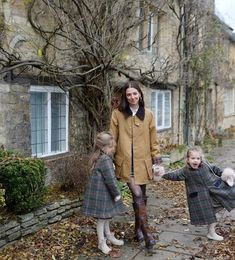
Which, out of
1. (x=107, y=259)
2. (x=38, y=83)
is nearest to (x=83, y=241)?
(x=107, y=259)

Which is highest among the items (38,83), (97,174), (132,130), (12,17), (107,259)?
(12,17)

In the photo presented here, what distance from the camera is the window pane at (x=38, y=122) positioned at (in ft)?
25.4

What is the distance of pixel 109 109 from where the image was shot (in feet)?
29.1

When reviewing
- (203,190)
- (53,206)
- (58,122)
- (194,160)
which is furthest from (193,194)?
(58,122)

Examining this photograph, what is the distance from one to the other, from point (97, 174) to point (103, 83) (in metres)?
4.20

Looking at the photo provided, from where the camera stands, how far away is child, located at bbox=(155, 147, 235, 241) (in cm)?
527

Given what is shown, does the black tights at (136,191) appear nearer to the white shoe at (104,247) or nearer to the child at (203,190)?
the child at (203,190)

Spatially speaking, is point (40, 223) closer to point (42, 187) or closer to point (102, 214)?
point (42, 187)

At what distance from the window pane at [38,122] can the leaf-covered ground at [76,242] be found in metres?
2.06

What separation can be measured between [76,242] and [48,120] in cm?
332

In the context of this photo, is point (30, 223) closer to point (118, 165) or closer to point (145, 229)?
point (118, 165)

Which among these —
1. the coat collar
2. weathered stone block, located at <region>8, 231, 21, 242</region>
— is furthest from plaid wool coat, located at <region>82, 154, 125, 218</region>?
weathered stone block, located at <region>8, 231, 21, 242</region>

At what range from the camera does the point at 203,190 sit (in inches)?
209

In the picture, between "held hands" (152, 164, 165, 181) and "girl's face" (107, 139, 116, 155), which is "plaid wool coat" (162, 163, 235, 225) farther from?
"girl's face" (107, 139, 116, 155)
